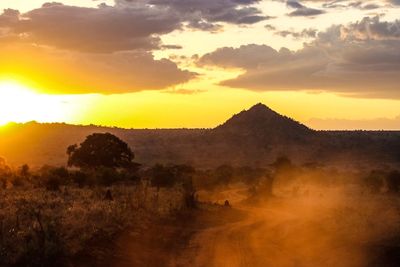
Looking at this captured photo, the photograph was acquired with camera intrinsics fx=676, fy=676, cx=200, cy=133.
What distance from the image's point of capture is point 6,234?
64.5 ft

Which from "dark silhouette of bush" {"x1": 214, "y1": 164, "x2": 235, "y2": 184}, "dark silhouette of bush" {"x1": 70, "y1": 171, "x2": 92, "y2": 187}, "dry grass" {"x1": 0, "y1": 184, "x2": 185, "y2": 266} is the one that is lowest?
"dark silhouette of bush" {"x1": 214, "y1": 164, "x2": 235, "y2": 184}

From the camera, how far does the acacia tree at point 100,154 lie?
76.2 metres

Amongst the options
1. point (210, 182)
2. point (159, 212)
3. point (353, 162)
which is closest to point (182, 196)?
point (159, 212)

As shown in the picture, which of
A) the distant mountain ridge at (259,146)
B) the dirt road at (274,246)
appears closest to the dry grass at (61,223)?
the dirt road at (274,246)

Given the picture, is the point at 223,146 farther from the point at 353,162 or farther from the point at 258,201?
the point at 258,201

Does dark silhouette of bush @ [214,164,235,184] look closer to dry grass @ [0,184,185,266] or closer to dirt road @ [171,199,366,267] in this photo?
dry grass @ [0,184,185,266]

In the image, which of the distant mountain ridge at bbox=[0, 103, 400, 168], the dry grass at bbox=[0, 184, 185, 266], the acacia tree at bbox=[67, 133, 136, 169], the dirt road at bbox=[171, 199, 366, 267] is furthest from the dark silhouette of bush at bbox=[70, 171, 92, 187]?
the distant mountain ridge at bbox=[0, 103, 400, 168]

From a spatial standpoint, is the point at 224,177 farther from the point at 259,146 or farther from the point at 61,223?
the point at 259,146

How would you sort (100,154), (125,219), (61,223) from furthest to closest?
1. (100,154)
2. (125,219)
3. (61,223)

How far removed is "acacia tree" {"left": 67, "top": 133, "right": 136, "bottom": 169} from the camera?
76250 millimetres

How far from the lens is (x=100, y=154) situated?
76438 mm

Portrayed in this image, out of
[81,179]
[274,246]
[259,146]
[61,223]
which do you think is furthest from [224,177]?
[259,146]

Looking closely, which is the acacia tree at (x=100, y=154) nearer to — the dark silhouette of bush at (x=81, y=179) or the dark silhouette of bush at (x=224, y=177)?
the dark silhouette of bush at (x=224, y=177)

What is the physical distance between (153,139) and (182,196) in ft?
521
